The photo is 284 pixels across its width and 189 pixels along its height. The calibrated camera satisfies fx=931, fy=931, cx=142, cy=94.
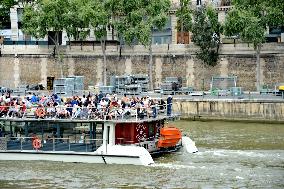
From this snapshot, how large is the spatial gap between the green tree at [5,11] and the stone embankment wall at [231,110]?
94.2ft

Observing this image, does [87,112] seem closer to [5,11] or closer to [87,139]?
[87,139]

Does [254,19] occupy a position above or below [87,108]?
above

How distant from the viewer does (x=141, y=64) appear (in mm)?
78938

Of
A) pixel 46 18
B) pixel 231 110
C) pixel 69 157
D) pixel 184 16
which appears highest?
pixel 184 16

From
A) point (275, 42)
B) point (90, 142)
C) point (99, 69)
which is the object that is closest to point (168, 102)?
point (90, 142)

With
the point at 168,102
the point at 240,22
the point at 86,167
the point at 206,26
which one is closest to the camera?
the point at 86,167

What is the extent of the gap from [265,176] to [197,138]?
45.3 feet

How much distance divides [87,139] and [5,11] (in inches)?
1974

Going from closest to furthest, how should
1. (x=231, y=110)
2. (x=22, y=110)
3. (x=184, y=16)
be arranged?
1. (x=22, y=110)
2. (x=231, y=110)
3. (x=184, y=16)

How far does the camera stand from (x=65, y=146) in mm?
45031

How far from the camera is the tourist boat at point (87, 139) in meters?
43.9

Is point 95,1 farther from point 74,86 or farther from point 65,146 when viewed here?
point 65,146

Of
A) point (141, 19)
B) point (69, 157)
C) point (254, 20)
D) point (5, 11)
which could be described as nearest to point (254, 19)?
point (254, 20)

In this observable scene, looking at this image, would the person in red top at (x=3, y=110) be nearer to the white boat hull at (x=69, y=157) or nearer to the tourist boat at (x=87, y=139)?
the tourist boat at (x=87, y=139)
